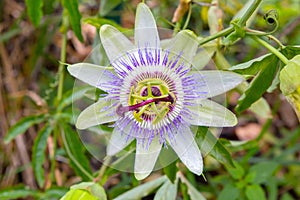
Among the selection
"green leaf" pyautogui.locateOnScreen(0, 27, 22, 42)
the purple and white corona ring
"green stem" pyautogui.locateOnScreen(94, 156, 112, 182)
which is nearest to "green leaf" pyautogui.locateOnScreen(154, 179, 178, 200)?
"green stem" pyautogui.locateOnScreen(94, 156, 112, 182)

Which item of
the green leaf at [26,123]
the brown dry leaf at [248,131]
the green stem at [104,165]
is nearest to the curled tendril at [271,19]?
the green stem at [104,165]

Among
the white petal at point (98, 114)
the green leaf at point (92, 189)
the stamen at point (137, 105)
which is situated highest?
the stamen at point (137, 105)

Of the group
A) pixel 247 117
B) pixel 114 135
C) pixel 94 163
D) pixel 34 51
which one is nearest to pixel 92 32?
pixel 34 51

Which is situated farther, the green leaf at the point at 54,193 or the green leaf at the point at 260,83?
the green leaf at the point at 54,193

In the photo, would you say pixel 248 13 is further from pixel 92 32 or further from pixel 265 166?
pixel 92 32

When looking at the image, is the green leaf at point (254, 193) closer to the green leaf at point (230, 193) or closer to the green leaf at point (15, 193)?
the green leaf at point (230, 193)

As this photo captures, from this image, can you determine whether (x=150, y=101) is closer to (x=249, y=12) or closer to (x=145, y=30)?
(x=145, y=30)

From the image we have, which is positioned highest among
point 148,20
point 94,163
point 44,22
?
point 148,20
